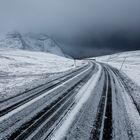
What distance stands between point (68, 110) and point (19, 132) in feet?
8.02

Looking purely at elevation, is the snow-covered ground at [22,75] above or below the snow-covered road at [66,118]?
above

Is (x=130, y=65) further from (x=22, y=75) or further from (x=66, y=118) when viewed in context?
(x=66, y=118)

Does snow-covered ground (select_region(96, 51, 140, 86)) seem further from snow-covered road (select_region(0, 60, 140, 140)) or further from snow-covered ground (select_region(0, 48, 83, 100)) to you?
snow-covered road (select_region(0, 60, 140, 140))

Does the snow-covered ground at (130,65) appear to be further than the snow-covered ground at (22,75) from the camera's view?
Yes

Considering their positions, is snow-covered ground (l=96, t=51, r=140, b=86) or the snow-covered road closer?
the snow-covered road

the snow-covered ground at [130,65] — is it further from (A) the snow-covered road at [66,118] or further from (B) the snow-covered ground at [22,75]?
(A) the snow-covered road at [66,118]

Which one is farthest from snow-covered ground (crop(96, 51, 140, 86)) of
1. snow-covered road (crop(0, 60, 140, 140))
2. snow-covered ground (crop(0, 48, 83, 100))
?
snow-covered road (crop(0, 60, 140, 140))

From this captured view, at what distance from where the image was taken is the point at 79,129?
500cm

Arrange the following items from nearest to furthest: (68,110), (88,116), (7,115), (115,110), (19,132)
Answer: (19,132) → (7,115) → (88,116) → (68,110) → (115,110)

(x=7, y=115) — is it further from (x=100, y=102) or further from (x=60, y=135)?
(x=100, y=102)

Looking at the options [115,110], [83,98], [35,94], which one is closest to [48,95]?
[35,94]

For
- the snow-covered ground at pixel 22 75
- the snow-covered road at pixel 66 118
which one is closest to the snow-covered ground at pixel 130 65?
the snow-covered ground at pixel 22 75

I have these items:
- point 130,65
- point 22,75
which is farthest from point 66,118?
point 130,65

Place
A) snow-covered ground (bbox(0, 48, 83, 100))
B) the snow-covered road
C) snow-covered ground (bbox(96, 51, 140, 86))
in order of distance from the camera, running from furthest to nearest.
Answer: snow-covered ground (bbox(96, 51, 140, 86)) < snow-covered ground (bbox(0, 48, 83, 100)) < the snow-covered road
